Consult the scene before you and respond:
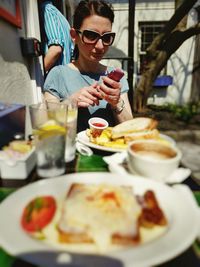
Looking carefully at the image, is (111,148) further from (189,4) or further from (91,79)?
(189,4)

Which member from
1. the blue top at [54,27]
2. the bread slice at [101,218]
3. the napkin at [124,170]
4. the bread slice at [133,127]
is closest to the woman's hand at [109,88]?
the bread slice at [133,127]

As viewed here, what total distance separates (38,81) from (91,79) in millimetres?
866

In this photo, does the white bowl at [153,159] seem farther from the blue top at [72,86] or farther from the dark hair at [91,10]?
the dark hair at [91,10]

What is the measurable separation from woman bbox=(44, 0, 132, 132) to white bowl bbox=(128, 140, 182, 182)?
61 centimetres

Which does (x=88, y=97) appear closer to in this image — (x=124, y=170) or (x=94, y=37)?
(x=94, y=37)

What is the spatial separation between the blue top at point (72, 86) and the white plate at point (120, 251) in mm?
1137

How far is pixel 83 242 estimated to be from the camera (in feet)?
1.84

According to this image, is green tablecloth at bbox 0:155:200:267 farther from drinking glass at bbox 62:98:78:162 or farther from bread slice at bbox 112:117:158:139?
bread slice at bbox 112:117:158:139

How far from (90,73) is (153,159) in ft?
4.25

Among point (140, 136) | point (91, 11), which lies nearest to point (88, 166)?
point (140, 136)

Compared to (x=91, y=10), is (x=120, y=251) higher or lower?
lower

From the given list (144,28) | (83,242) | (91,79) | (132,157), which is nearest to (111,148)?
(132,157)

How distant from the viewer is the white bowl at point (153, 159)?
0.80 metres

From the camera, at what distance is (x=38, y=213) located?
2.12 feet
